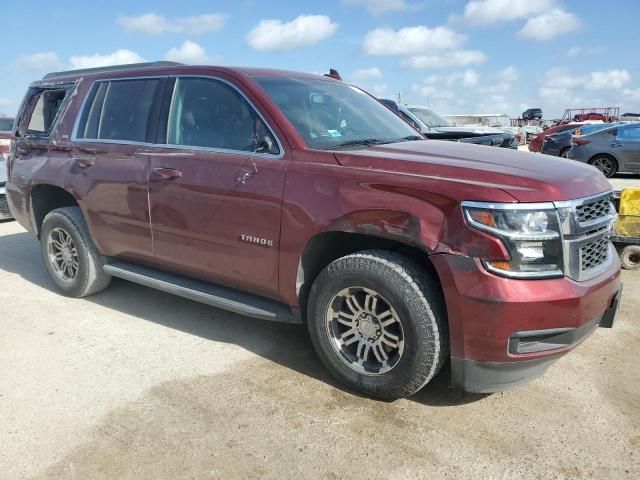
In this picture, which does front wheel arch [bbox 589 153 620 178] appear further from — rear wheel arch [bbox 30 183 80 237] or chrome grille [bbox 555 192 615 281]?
rear wheel arch [bbox 30 183 80 237]

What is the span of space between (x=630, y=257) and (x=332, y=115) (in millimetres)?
3528

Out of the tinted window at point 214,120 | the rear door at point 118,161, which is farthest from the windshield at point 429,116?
the tinted window at point 214,120

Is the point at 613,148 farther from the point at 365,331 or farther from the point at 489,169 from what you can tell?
the point at 365,331

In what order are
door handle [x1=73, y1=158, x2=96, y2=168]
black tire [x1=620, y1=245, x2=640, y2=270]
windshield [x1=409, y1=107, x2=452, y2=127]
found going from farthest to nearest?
windshield [x1=409, y1=107, x2=452, y2=127] < black tire [x1=620, y1=245, x2=640, y2=270] < door handle [x1=73, y1=158, x2=96, y2=168]

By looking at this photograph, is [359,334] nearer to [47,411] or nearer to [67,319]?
[47,411]

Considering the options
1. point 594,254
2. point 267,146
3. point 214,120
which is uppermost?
point 214,120

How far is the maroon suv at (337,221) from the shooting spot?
256 centimetres

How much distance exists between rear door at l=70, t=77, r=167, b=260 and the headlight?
8.06 ft

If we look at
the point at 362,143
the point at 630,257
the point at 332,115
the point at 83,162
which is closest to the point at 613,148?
the point at 630,257

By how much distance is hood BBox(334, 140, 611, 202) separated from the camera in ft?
8.43

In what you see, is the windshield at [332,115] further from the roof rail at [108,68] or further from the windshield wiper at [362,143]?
the roof rail at [108,68]

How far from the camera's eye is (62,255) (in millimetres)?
4867

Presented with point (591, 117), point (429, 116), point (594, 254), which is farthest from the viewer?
point (591, 117)

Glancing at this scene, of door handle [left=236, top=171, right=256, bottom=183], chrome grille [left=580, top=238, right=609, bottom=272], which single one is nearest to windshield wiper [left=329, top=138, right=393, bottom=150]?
door handle [left=236, top=171, right=256, bottom=183]
